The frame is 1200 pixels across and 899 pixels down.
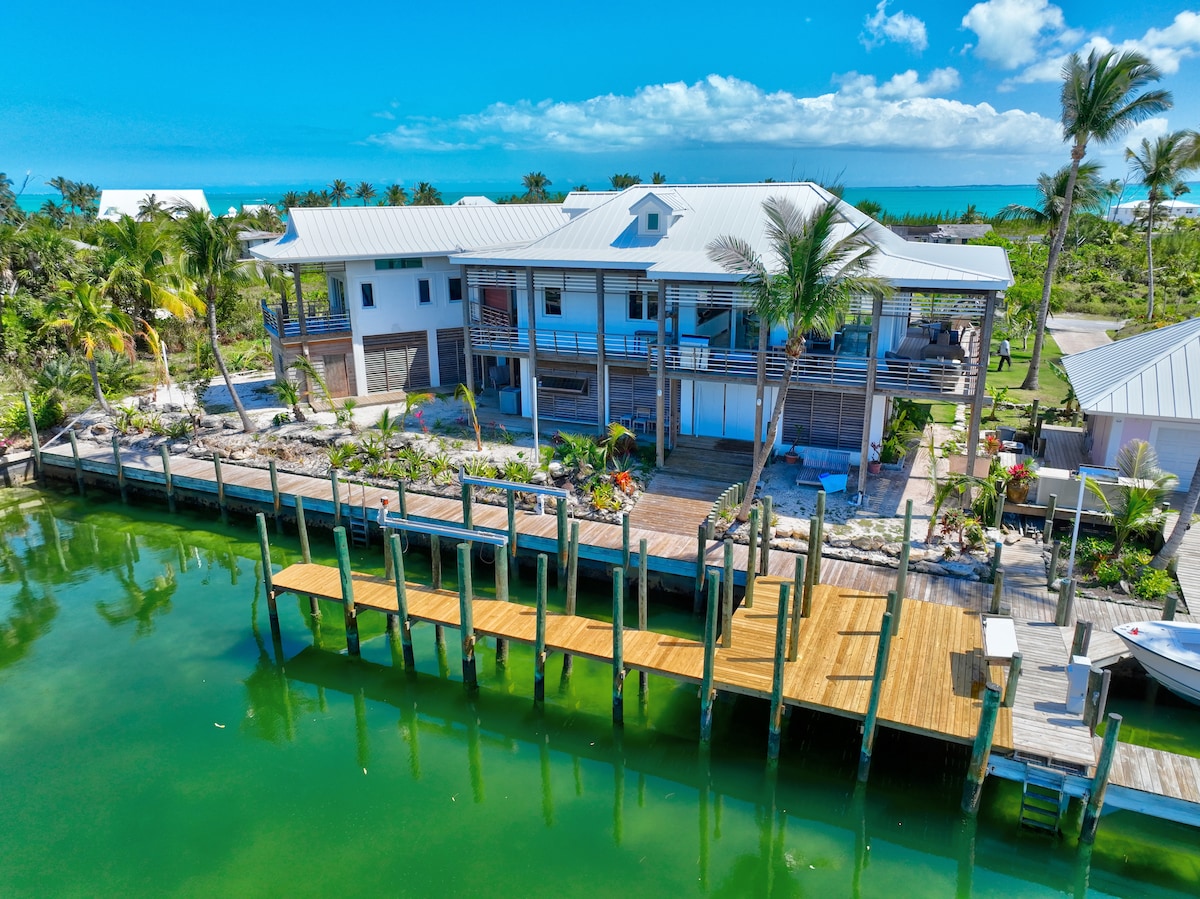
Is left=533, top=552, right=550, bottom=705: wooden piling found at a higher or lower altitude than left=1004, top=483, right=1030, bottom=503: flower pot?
lower

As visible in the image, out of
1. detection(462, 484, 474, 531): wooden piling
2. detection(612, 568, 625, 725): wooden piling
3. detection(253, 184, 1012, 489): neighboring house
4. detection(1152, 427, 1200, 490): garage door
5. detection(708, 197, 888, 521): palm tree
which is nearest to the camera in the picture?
detection(612, 568, 625, 725): wooden piling

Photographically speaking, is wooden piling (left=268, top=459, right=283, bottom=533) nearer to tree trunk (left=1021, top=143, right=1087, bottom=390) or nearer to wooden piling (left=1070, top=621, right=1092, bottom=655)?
wooden piling (left=1070, top=621, right=1092, bottom=655)

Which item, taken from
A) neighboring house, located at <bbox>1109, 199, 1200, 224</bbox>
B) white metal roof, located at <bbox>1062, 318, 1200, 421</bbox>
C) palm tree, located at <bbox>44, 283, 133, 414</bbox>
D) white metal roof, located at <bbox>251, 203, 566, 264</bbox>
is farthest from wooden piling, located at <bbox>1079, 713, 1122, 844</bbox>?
neighboring house, located at <bbox>1109, 199, 1200, 224</bbox>

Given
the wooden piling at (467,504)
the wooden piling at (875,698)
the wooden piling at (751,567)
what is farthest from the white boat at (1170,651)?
the wooden piling at (467,504)

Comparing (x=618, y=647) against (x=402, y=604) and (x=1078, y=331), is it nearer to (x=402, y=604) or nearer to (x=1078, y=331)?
(x=402, y=604)

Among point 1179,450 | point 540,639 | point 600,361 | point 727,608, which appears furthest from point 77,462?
point 1179,450

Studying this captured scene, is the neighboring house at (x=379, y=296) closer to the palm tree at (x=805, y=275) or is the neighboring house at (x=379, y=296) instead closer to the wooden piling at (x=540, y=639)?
the palm tree at (x=805, y=275)
